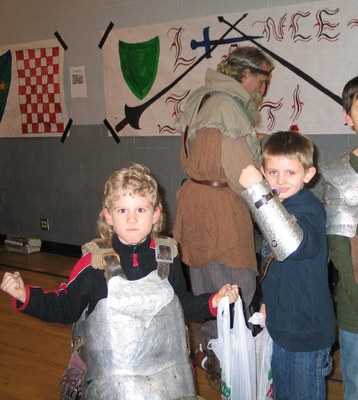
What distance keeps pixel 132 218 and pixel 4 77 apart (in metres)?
4.93

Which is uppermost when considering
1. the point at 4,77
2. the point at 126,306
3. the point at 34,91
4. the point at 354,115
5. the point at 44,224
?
the point at 4,77

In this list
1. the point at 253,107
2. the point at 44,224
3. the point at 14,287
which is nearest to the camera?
the point at 14,287

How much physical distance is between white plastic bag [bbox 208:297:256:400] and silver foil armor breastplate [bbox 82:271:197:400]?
21 cm

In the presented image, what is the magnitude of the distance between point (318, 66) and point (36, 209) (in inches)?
139

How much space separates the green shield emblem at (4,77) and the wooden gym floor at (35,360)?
8.19ft

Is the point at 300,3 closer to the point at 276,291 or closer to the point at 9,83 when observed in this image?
the point at 276,291

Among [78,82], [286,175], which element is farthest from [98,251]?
[78,82]

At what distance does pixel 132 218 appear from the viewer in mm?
1614

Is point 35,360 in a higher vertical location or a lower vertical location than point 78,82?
lower

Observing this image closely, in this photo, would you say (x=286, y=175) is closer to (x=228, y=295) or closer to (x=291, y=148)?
(x=291, y=148)

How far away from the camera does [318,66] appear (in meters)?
3.80

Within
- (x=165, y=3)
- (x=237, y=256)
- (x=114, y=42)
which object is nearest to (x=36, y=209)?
(x=114, y=42)

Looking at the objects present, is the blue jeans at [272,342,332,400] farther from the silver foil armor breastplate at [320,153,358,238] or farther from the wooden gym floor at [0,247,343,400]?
the wooden gym floor at [0,247,343,400]

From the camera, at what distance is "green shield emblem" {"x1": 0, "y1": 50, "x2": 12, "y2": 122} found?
5.90m
